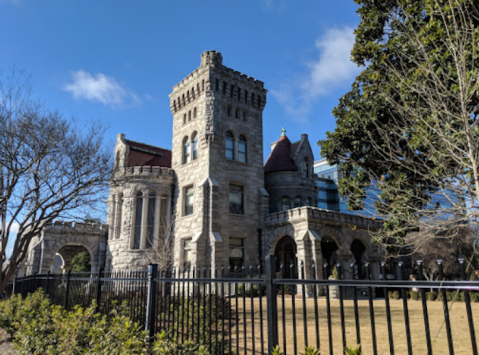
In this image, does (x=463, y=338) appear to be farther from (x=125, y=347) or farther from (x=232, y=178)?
(x=232, y=178)

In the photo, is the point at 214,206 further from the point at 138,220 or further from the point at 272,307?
the point at 272,307

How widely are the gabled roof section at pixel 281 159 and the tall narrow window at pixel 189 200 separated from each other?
731 centimetres

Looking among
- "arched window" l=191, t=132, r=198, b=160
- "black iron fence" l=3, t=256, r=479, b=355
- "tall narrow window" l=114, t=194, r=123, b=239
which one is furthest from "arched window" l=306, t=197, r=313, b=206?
"black iron fence" l=3, t=256, r=479, b=355

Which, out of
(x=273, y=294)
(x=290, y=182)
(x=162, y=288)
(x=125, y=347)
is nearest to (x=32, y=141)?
(x=162, y=288)

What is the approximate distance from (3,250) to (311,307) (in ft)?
38.9

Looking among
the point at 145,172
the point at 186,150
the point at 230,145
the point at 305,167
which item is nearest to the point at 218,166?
the point at 230,145

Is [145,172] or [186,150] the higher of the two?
[186,150]

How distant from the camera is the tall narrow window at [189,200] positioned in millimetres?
25891

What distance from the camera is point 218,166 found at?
83.1 ft

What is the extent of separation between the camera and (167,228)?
84.9 feet

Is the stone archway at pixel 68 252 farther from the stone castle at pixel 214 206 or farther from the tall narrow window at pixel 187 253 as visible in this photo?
the tall narrow window at pixel 187 253

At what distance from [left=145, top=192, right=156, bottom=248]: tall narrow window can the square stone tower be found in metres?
1.79

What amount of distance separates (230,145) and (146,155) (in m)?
9.62

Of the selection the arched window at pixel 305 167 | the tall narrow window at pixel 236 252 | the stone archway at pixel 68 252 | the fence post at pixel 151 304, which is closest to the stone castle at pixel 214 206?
the tall narrow window at pixel 236 252
